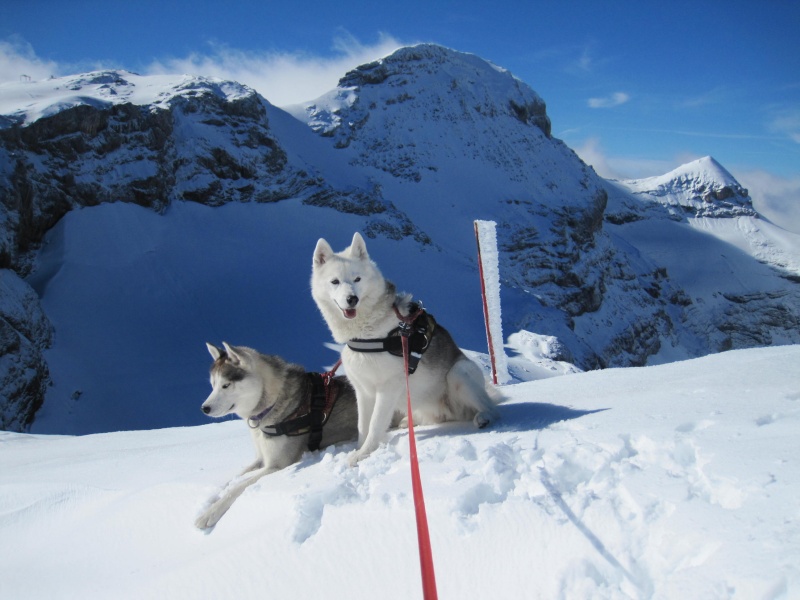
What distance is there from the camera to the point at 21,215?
26641 millimetres

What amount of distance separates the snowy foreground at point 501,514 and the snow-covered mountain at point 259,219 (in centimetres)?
1766

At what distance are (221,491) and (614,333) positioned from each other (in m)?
60.3

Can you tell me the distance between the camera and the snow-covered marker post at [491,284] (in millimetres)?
9094

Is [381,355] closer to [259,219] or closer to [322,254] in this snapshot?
[322,254]

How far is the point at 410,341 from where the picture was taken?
12.8 ft

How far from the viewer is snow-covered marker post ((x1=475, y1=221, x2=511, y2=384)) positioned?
909 centimetres

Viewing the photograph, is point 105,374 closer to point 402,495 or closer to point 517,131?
point 402,495

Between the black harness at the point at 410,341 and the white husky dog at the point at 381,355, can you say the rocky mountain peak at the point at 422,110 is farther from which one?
the black harness at the point at 410,341

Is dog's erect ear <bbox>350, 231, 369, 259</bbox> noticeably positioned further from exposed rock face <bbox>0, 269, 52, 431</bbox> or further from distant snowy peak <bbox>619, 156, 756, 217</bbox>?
distant snowy peak <bbox>619, 156, 756, 217</bbox>

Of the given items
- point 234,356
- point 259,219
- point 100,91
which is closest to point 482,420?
point 234,356

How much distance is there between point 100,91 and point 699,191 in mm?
161031

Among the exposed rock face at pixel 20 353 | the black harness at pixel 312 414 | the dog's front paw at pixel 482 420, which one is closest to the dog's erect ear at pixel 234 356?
the black harness at pixel 312 414

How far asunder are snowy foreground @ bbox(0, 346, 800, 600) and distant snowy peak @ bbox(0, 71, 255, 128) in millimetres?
32502

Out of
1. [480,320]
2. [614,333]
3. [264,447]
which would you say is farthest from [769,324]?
[264,447]
